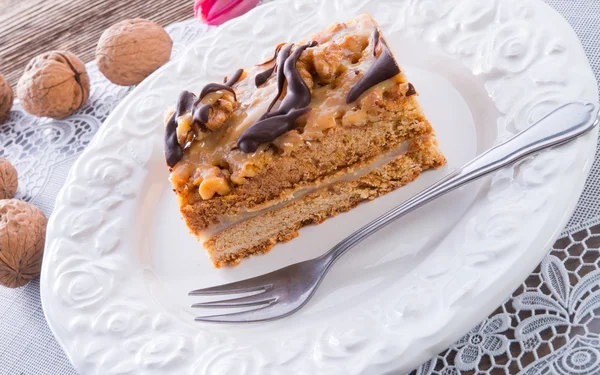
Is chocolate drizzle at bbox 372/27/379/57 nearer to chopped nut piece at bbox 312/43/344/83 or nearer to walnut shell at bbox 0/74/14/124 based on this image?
chopped nut piece at bbox 312/43/344/83

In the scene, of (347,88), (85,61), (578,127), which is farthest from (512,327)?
(85,61)

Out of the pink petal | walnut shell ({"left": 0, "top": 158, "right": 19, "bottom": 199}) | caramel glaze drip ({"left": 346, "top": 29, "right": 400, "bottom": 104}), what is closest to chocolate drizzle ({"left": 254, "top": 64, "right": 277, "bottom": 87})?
caramel glaze drip ({"left": 346, "top": 29, "right": 400, "bottom": 104})

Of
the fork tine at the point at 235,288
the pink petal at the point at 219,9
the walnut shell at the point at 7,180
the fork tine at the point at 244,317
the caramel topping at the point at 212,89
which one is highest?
the pink petal at the point at 219,9

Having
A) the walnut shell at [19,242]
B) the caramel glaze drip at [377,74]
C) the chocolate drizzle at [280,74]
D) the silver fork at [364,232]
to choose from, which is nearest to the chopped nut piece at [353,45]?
the caramel glaze drip at [377,74]

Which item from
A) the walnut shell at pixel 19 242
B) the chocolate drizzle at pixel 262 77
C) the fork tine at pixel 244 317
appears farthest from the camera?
the walnut shell at pixel 19 242

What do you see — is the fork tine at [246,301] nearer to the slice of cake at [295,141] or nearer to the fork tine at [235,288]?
the fork tine at [235,288]

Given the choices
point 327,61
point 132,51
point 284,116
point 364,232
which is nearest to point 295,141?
point 284,116

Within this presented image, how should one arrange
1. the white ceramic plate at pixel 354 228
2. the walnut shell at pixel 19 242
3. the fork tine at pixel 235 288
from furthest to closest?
the walnut shell at pixel 19 242
the fork tine at pixel 235 288
the white ceramic plate at pixel 354 228
